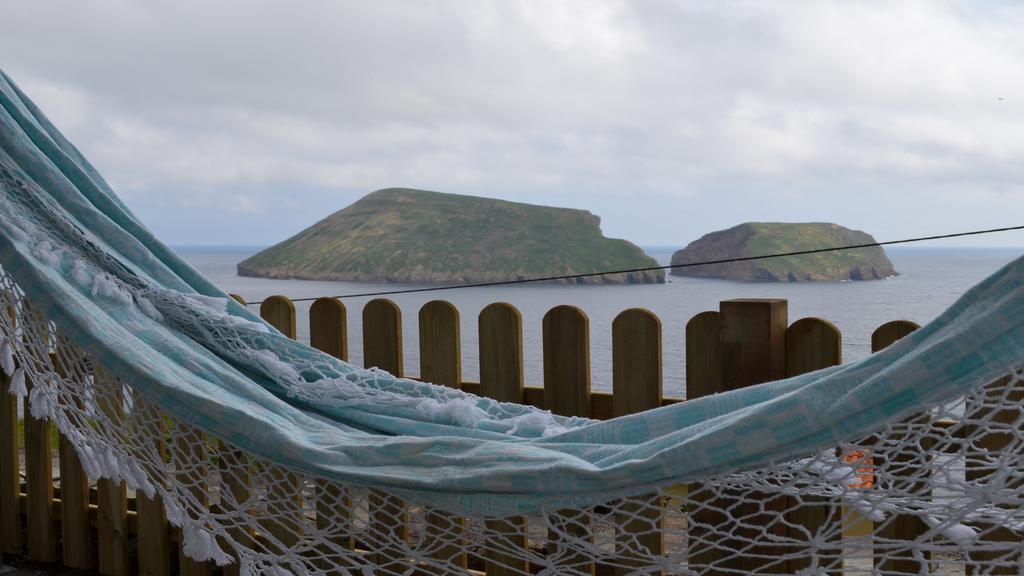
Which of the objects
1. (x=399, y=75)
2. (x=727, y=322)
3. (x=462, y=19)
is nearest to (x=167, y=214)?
(x=399, y=75)

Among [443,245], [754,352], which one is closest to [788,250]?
[443,245]

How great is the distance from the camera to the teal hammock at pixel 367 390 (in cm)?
63

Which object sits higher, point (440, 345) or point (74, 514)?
point (440, 345)

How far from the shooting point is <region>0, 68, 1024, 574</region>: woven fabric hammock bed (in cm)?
64

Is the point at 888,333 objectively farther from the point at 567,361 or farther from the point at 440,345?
the point at 440,345

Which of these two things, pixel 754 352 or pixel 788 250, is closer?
pixel 754 352

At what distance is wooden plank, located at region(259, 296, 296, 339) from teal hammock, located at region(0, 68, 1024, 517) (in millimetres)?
248

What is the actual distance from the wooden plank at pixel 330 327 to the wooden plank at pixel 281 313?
5 centimetres

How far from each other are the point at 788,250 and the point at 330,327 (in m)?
7.34

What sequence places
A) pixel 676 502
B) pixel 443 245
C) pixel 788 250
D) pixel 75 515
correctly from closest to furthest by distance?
pixel 676 502, pixel 75 515, pixel 788 250, pixel 443 245

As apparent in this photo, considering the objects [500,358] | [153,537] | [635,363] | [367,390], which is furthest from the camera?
[153,537]

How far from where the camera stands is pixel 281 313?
5.43ft

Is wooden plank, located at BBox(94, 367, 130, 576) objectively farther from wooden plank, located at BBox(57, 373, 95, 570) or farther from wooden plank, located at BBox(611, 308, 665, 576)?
wooden plank, located at BBox(611, 308, 665, 576)

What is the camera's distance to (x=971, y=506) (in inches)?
A: 24.2
